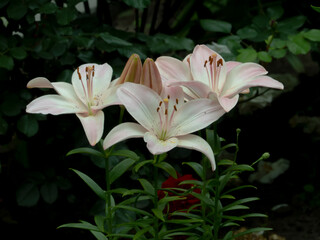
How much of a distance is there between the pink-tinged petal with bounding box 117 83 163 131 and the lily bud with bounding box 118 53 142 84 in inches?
1.1

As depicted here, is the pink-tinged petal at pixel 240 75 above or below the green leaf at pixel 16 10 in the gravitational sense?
above

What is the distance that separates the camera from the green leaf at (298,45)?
1.38 meters

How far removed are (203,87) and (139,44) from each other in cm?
85

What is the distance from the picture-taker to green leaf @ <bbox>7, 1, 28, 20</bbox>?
1.33m

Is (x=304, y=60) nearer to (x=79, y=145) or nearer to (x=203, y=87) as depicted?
(x=79, y=145)

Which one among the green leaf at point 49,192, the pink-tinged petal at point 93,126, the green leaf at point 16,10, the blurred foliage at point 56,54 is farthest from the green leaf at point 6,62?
the pink-tinged petal at point 93,126

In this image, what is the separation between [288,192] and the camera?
186 cm

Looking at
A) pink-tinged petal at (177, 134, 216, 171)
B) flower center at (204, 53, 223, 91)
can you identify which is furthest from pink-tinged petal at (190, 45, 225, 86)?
pink-tinged petal at (177, 134, 216, 171)

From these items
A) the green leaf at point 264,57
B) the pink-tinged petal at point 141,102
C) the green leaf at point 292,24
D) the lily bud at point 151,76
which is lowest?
the green leaf at point 292,24

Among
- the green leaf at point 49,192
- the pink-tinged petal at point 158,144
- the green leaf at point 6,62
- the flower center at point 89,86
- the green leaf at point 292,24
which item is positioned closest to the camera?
the pink-tinged petal at point 158,144

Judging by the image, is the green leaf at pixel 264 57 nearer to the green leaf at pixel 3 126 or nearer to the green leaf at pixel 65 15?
the green leaf at pixel 65 15

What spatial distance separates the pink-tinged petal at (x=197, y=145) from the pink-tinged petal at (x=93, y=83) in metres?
0.16

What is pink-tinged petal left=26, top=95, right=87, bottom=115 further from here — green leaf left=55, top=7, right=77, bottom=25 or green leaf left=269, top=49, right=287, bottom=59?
green leaf left=269, top=49, right=287, bottom=59

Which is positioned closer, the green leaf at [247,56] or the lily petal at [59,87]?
the lily petal at [59,87]
